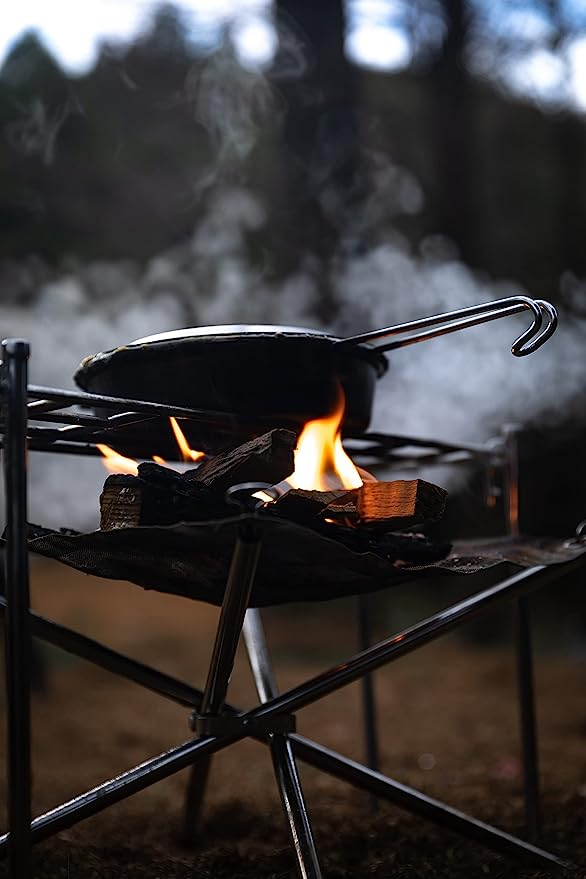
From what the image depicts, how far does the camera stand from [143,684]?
1.28 m

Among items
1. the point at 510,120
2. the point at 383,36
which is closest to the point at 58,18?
the point at 383,36

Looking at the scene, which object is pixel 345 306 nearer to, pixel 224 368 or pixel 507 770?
pixel 507 770

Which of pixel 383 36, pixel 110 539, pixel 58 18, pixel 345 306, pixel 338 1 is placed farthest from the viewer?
pixel 383 36

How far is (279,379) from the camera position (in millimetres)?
1314

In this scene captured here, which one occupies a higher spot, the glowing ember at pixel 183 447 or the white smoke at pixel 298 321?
the white smoke at pixel 298 321

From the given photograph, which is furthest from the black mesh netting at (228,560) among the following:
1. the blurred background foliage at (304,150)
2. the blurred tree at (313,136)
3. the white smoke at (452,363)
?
the blurred tree at (313,136)

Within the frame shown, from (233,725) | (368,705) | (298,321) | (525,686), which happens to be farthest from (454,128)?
(233,725)

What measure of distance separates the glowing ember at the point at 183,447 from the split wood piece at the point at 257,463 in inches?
4.0

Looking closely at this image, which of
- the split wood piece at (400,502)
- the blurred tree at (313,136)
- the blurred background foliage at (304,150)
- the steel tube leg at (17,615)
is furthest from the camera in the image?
the blurred tree at (313,136)

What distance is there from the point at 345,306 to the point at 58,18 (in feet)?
6.42

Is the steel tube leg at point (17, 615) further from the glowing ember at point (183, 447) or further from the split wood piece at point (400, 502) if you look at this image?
the split wood piece at point (400, 502)

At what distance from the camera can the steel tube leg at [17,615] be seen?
959 millimetres

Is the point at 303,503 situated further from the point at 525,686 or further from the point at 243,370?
the point at 525,686

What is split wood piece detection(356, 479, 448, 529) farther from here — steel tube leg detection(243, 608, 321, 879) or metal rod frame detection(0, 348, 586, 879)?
steel tube leg detection(243, 608, 321, 879)
